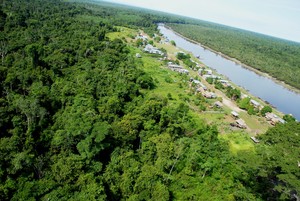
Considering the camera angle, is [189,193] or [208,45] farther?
[208,45]

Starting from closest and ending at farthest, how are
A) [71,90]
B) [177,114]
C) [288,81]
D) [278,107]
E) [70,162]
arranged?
1. [70,162]
2. [71,90]
3. [177,114]
4. [278,107]
5. [288,81]

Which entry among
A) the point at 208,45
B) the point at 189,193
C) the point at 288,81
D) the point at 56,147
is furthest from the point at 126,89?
the point at 208,45

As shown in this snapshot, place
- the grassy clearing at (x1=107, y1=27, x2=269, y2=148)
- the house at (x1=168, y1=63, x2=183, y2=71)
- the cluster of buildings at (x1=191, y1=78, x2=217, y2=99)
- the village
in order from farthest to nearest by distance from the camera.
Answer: the house at (x1=168, y1=63, x2=183, y2=71) < the cluster of buildings at (x1=191, y1=78, x2=217, y2=99) < the village < the grassy clearing at (x1=107, y1=27, x2=269, y2=148)

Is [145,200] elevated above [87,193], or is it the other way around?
[87,193]

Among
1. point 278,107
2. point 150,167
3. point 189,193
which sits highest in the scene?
point 150,167

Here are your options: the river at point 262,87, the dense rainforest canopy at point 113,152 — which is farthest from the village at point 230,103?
the dense rainforest canopy at point 113,152

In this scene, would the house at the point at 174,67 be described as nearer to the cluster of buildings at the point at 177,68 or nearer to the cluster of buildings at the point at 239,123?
the cluster of buildings at the point at 177,68

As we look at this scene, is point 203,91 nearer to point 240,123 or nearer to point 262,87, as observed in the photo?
point 240,123

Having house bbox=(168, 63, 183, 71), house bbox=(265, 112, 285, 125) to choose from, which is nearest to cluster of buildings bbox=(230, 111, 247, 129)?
house bbox=(265, 112, 285, 125)

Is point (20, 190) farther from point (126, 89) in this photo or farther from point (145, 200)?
point (126, 89)

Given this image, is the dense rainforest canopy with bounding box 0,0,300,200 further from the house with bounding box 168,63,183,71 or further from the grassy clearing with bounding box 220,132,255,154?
the house with bounding box 168,63,183,71

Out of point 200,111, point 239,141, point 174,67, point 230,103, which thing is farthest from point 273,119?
point 174,67
